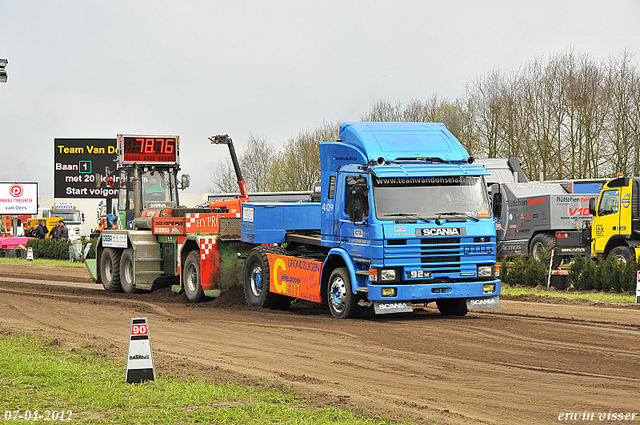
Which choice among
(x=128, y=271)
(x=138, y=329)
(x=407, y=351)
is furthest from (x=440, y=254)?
(x=128, y=271)

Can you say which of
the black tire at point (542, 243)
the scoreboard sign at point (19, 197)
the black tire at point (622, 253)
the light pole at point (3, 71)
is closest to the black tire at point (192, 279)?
the light pole at point (3, 71)

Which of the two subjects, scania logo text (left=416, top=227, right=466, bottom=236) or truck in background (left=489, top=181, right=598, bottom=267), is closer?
scania logo text (left=416, top=227, right=466, bottom=236)

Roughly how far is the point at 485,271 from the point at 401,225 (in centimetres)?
183

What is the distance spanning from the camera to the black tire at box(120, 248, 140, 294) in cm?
2089

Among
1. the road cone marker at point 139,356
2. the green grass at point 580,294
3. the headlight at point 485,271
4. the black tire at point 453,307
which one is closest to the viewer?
the road cone marker at point 139,356

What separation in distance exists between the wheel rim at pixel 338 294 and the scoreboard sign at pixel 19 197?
47.4 m

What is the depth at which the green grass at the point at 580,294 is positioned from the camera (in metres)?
17.9

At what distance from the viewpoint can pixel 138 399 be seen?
24.7ft

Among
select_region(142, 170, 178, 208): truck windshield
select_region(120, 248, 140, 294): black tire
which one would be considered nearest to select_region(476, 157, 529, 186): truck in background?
select_region(142, 170, 178, 208): truck windshield

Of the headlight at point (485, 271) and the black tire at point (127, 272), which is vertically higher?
the headlight at point (485, 271)

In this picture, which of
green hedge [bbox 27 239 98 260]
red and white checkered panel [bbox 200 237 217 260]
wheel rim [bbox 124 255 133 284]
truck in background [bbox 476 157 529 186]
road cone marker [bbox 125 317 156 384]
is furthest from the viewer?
green hedge [bbox 27 239 98 260]

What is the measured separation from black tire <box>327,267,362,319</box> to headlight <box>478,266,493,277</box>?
2.14 m

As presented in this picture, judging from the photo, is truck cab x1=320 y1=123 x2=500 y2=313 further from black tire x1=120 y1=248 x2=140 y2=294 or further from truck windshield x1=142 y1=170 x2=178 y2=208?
truck windshield x1=142 y1=170 x2=178 y2=208

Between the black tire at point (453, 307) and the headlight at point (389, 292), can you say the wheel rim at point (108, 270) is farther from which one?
the headlight at point (389, 292)
